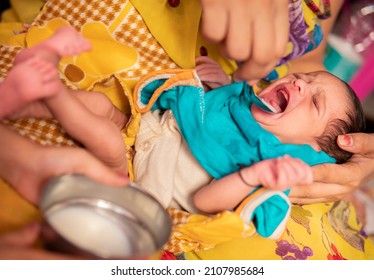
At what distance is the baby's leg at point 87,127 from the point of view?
0.49 metres

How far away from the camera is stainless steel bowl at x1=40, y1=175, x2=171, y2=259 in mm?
389

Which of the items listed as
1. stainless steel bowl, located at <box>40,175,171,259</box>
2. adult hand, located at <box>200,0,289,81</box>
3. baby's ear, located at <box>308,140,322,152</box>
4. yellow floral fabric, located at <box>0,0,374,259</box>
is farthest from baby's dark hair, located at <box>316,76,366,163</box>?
stainless steel bowl, located at <box>40,175,171,259</box>

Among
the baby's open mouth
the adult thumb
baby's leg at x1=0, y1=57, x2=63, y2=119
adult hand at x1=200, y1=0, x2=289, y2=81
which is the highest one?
adult hand at x1=200, y1=0, x2=289, y2=81

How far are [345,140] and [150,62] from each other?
33 centimetres

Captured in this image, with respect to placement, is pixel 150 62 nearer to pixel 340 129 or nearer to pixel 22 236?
pixel 340 129

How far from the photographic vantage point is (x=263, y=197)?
0.59m

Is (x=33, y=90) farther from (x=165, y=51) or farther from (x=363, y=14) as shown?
(x=363, y=14)

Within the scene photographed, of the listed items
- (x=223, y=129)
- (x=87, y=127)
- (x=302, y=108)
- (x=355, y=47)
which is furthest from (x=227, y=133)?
(x=355, y=47)

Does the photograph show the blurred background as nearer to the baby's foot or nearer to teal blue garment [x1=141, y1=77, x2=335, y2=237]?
teal blue garment [x1=141, y1=77, x2=335, y2=237]

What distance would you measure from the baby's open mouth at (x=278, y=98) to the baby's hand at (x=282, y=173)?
161 millimetres

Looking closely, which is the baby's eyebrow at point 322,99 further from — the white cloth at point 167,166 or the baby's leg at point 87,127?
the baby's leg at point 87,127

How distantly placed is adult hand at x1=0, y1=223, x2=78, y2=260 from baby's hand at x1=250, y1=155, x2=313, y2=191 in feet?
0.84

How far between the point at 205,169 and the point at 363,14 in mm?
787
